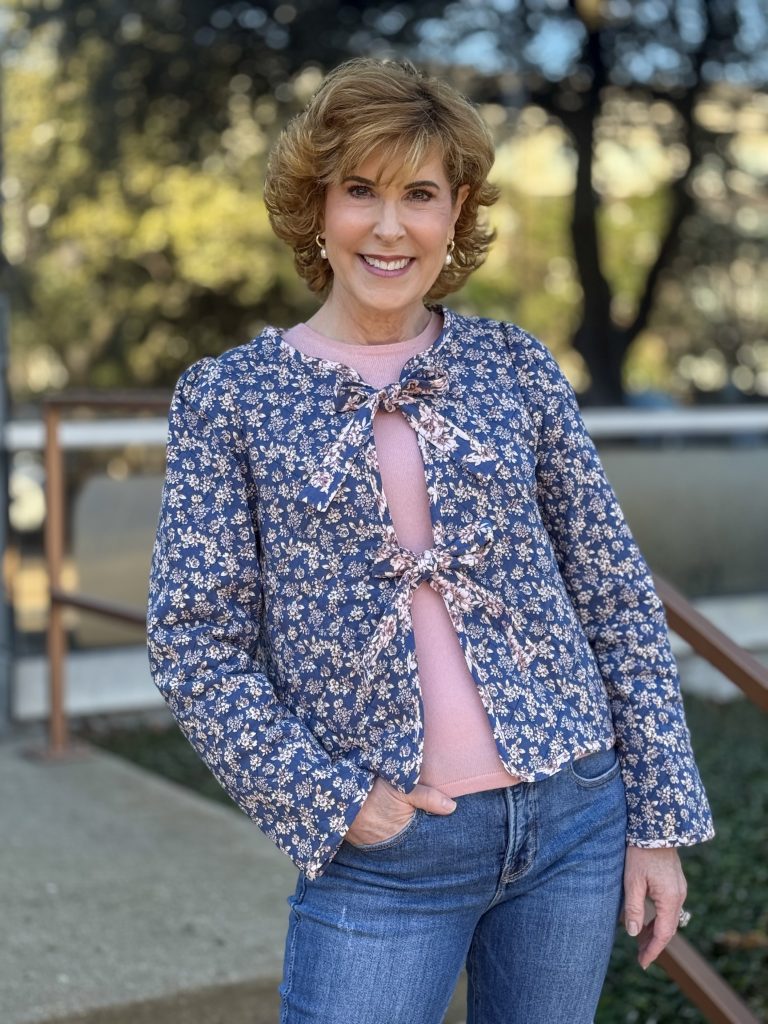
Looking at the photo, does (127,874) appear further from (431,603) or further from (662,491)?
(662,491)

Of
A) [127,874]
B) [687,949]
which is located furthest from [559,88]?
[687,949]

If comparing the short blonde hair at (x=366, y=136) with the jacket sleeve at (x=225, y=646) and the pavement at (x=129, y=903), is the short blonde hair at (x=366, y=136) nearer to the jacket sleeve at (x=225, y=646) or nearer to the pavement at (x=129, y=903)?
the jacket sleeve at (x=225, y=646)

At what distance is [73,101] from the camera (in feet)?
21.6

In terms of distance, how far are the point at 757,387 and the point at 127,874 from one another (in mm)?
5058

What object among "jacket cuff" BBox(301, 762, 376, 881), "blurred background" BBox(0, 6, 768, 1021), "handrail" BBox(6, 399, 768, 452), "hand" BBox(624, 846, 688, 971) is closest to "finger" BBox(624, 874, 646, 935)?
"hand" BBox(624, 846, 688, 971)

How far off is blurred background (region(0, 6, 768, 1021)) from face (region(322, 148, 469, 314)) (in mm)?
3565

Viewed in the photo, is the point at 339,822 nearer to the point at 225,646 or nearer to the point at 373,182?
the point at 225,646

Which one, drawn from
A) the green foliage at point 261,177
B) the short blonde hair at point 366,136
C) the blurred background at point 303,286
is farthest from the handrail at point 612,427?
the short blonde hair at point 366,136

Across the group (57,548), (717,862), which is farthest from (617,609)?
(57,548)

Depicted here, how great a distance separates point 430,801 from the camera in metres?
1.71

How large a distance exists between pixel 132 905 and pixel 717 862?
178cm

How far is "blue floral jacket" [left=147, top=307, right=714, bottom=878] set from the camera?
173 centimetres

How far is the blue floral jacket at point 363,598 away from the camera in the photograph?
173cm

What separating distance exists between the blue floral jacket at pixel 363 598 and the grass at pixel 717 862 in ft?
5.74
